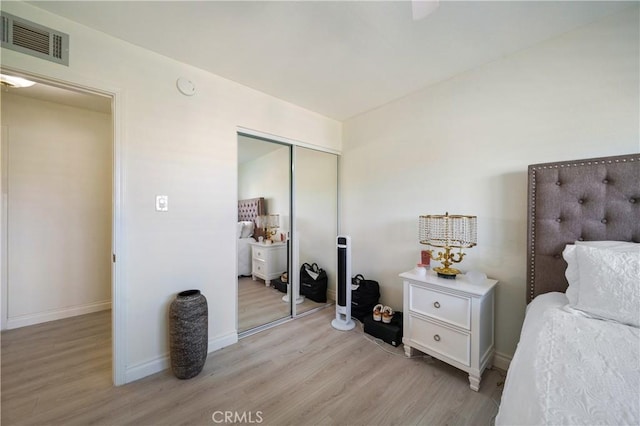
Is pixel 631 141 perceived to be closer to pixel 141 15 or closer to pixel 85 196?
pixel 141 15

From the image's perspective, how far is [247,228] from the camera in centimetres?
256

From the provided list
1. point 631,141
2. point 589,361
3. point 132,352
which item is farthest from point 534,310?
point 132,352

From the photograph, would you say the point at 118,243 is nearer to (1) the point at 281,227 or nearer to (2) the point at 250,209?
(2) the point at 250,209

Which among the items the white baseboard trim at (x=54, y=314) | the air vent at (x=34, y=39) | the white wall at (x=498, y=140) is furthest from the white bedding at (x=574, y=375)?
the white baseboard trim at (x=54, y=314)

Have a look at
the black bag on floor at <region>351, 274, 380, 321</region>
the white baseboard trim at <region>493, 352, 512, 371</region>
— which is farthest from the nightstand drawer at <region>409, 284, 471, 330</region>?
the black bag on floor at <region>351, 274, 380, 321</region>

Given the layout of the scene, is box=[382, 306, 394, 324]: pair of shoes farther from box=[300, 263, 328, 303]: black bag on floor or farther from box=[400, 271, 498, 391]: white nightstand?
box=[300, 263, 328, 303]: black bag on floor

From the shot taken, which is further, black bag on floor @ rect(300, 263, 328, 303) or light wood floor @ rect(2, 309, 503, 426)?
black bag on floor @ rect(300, 263, 328, 303)

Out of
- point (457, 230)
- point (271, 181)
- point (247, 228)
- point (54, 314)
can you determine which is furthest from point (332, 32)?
point (54, 314)

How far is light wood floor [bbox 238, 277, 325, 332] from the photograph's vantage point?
2.51 meters

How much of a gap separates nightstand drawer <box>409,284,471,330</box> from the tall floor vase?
171 centimetres

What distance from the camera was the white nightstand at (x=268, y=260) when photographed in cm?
269

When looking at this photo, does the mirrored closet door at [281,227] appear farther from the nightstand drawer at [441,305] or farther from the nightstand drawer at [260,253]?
the nightstand drawer at [441,305]

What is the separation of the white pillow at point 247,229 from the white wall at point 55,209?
6.49 ft

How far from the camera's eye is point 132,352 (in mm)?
1777
